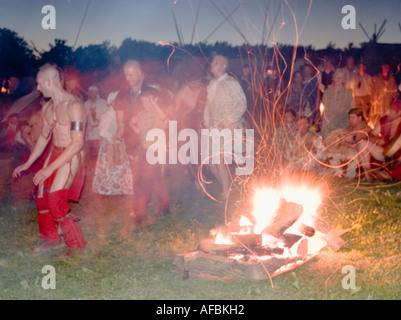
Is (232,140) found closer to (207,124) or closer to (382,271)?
(207,124)

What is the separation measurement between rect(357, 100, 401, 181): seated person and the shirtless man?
4.95 m

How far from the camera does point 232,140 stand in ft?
21.4

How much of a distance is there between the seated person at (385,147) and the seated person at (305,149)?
2.46ft

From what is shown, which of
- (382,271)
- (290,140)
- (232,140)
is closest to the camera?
(382,271)

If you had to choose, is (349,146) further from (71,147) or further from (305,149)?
(71,147)

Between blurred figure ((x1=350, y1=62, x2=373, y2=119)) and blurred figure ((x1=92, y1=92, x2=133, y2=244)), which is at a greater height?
blurred figure ((x1=350, y1=62, x2=373, y2=119))

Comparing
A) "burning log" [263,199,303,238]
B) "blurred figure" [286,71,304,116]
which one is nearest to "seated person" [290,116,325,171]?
"blurred figure" [286,71,304,116]

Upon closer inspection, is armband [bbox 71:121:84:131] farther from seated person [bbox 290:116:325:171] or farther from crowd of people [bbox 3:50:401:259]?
seated person [bbox 290:116:325:171]

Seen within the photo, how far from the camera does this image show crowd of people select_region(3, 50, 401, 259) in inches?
188

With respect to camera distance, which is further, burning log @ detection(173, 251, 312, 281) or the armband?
the armband

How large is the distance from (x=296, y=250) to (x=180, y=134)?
2.89m

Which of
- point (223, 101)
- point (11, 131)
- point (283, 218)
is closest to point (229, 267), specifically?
point (283, 218)

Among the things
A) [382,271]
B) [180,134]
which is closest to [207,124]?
[180,134]
